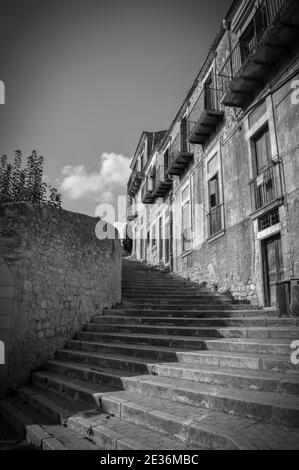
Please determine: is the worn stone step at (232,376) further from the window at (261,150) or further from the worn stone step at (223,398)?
the window at (261,150)

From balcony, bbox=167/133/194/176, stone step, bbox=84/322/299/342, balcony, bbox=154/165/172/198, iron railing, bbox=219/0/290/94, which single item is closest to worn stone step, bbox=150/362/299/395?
stone step, bbox=84/322/299/342

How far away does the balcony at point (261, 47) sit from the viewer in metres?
7.18

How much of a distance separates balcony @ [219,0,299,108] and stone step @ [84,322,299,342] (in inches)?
269

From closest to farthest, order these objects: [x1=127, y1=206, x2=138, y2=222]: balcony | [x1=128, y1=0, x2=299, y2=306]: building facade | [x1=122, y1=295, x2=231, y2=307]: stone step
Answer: [x1=128, y1=0, x2=299, y2=306]: building facade → [x1=122, y1=295, x2=231, y2=307]: stone step → [x1=127, y1=206, x2=138, y2=222]: balcony

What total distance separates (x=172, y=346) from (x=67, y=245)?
368 centimetres

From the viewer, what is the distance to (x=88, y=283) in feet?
26.6

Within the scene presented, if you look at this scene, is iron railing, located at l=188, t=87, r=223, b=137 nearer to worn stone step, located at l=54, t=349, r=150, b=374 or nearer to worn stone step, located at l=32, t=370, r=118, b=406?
worn stone step, located at l=54, t=349, r=150, b=374

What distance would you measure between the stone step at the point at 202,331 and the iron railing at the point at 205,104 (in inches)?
320

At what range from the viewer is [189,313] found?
23.8 feet

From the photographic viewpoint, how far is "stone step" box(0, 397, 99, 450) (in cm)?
324

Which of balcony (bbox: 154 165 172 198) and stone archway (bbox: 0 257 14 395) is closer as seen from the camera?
stone archway (bbox: 0 257 14 395)

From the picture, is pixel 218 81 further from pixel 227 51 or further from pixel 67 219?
pixel 67 219

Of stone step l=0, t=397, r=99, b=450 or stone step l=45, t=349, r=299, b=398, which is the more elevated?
stone step l=45, t=349, r=299, b=398
